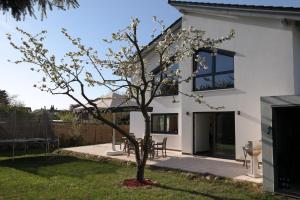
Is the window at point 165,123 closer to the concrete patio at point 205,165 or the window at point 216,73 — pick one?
the concrete patio at point 205,165

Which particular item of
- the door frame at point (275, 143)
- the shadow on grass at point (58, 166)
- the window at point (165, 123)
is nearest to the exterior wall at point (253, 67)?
the window at point (165, 123)

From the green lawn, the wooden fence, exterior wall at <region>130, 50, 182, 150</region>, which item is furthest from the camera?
the wooden fence

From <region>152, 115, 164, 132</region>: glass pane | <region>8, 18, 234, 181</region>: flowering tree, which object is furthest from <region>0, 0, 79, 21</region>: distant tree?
<region>152, 115, 164, 132</region>: glass pane

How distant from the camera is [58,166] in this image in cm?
1477

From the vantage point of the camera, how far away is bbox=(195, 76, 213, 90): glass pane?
55.0ft

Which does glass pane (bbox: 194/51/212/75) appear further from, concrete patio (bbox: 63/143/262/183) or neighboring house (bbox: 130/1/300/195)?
concrete patio (bbox: 63/143/262/183)

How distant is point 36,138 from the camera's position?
20.0 m

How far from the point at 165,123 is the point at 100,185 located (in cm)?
986

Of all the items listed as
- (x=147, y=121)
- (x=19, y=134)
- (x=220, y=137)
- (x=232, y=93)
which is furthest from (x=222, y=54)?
(x=19, y=134)

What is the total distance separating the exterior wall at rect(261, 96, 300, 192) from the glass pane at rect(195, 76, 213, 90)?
22.2ft

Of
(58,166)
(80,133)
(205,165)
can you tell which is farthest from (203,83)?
(80,133)

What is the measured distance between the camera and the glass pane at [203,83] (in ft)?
55.0

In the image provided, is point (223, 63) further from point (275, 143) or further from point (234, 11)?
point (275, 143)

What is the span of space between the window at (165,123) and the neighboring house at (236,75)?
154 millimetres
